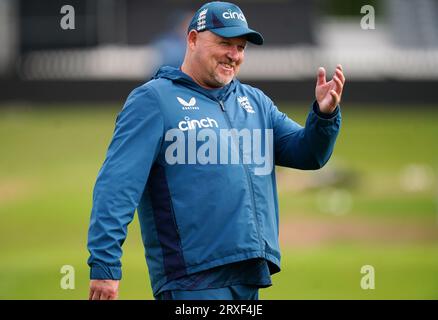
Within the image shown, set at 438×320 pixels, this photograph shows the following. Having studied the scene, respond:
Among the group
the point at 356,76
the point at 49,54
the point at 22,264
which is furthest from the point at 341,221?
the point at 49,54

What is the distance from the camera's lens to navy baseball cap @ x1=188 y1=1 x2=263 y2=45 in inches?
243

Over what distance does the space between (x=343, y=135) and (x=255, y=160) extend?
18160 millimetres

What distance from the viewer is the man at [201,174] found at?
19.4 ft

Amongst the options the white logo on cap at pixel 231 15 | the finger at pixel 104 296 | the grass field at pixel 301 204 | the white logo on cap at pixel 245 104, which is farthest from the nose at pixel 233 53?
the grass field at pixel 301 204

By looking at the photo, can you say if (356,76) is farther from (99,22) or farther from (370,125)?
(99,22)

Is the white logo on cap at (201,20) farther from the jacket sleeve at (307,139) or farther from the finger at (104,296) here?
the finger at (104,296)

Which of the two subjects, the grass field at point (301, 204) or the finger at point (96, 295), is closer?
the finger at point (96, 295)

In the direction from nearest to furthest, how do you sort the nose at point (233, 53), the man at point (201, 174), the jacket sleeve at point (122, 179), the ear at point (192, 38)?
the jacket sleeve at point (122, 179) < the man at point (201, 174) < the nose at point (233, 53) < the ear at point (192, 38)

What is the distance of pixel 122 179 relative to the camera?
586cm

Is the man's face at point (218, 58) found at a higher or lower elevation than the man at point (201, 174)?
higher

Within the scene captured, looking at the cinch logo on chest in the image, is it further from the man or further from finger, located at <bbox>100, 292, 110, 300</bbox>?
finger, located at <bbox>100, 292, 110, 300</bbox>

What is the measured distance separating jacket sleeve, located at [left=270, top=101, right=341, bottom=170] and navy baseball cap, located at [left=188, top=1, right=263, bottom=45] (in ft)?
1.71

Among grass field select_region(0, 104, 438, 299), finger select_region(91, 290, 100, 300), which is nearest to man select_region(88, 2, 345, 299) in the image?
finger select_region(91, 290, 100, 300)

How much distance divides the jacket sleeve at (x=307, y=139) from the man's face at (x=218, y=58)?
0.45 m
